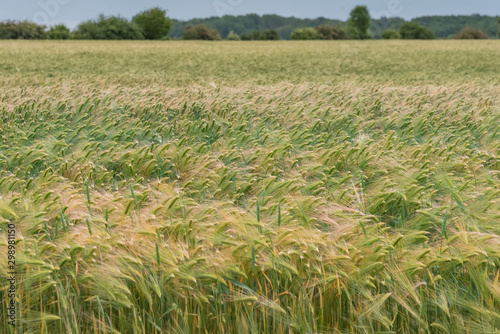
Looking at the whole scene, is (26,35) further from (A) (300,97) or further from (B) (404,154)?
(B) (404,154)

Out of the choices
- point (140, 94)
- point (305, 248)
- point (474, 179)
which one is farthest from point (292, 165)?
point (140, 94)

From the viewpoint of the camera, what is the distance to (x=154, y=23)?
89.1m

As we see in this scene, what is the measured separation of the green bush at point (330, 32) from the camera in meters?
94.1

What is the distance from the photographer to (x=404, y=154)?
5.14 metres

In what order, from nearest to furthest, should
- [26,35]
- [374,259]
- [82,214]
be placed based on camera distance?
[374,259] < [82,214] < [26,35]

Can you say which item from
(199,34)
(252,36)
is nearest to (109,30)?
(199,34)

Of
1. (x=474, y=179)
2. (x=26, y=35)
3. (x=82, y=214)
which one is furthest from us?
(x=26, y=35)

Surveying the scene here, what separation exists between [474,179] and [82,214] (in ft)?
10.9

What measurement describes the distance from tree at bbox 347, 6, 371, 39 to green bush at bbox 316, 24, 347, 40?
974 centimetres

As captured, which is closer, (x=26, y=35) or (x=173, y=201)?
(x=173, y=201)

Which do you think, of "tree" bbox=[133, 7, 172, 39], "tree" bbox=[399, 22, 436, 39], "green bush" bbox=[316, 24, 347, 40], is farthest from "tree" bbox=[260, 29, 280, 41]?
"tree" bbox=[399, 22, 436, 39]

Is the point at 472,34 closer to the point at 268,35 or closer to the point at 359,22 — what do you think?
the point at 359,22

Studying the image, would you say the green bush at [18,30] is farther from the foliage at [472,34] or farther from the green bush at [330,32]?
the foliage at [472,34]

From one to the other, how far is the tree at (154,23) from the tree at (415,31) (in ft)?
157
